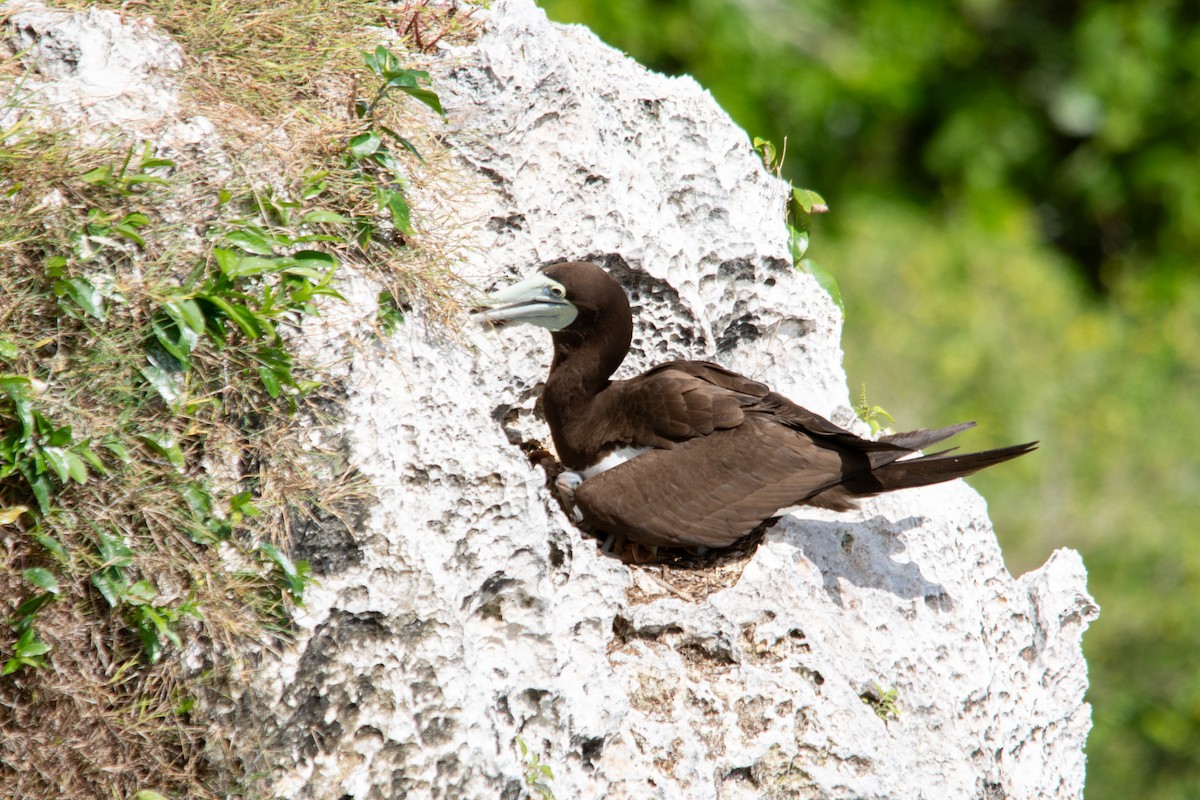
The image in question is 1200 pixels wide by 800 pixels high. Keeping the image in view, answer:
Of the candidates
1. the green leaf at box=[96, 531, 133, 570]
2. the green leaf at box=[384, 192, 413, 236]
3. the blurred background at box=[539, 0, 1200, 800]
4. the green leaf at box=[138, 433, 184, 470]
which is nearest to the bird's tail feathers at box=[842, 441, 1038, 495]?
the green leaf at box=[384, 192, 413, 236]

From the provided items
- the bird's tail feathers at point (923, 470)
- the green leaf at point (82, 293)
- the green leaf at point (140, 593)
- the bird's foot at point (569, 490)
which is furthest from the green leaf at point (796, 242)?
the green leaf at point (140, 593)

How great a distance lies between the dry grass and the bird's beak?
1.91ft

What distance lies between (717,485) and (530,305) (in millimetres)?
881

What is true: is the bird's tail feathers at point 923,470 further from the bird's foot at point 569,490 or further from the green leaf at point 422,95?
the green leaf at point 422,95

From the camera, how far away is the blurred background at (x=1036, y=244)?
339 inches

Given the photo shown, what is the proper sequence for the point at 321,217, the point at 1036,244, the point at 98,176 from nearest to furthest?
the point at 98,176
the point at 321,217
the point at 1036,244

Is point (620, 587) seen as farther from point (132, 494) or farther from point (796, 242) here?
point (796, 242)

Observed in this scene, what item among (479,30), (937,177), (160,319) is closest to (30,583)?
(160,319)

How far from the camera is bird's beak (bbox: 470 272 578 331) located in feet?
13.8

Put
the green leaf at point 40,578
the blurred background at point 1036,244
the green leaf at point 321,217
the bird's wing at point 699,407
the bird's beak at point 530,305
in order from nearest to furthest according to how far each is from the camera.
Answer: the green leaf at point 40,578
the green leaf at point 321,217
the bird's beak at point 530,305
the bird's wing at point 699,407
the blurred background at point 1036,244

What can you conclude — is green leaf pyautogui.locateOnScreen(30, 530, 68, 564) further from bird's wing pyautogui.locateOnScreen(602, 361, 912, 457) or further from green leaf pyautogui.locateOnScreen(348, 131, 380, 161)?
bird's wing pyautogui.locateOnScreen(602, 361, 912, 457)

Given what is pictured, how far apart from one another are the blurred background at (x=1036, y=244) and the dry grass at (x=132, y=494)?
17.7 ft

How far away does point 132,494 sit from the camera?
3.37m

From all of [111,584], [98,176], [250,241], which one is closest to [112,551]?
[111,584]
